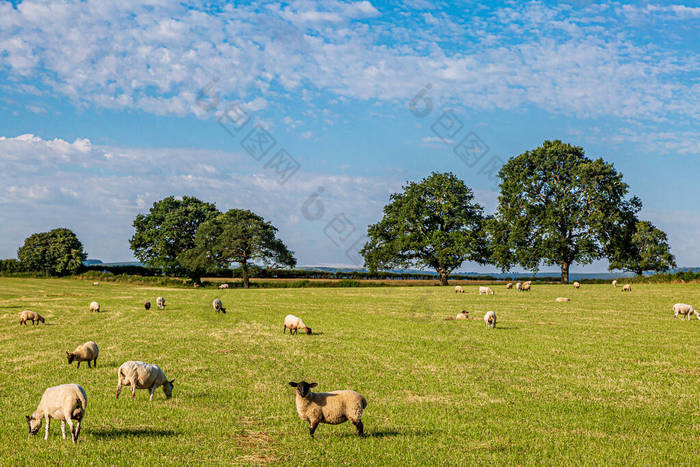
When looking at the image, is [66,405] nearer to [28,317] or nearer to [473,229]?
[28,317]

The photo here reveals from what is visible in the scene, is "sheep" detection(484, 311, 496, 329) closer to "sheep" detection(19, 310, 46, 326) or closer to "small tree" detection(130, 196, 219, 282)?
"sheep" detection(19, 310, 46, 326)

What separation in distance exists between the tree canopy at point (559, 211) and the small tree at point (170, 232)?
4856 cm

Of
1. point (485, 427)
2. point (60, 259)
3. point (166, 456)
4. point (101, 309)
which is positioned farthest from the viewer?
point (60, 259)

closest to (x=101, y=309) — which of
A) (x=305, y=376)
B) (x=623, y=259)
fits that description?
(x=305, y=376)

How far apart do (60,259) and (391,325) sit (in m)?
87.6

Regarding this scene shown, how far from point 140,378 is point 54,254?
97258mm

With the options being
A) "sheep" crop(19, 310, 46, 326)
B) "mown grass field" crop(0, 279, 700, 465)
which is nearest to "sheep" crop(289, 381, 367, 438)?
"mown grass field" crop(0, 279, 700, 465)

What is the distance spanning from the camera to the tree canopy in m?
72.0

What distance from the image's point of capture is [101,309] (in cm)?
→ 3866

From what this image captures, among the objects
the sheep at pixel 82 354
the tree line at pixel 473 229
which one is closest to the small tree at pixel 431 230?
the tree line at pixel 473 229

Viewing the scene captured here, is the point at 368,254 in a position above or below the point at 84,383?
above

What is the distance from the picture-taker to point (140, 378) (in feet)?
41.2

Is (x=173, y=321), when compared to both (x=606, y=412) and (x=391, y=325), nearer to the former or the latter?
(x=391, y=325)

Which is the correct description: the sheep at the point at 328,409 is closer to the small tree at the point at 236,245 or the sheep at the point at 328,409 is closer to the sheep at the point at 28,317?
the sheep at the point at 28,317
